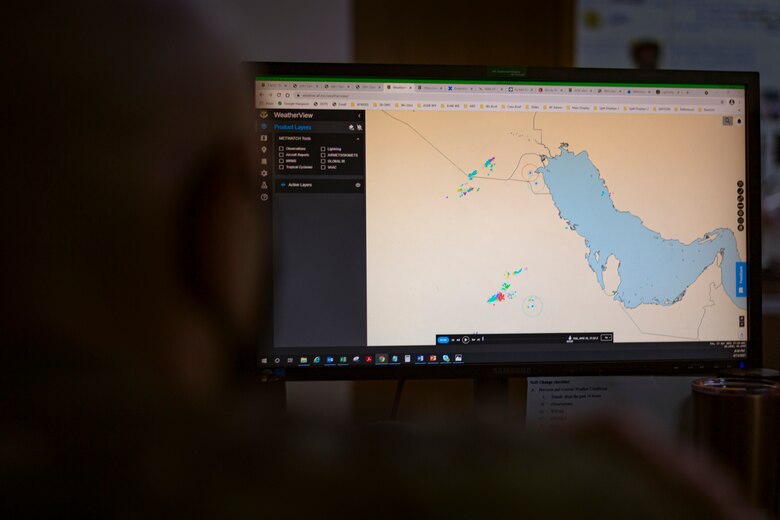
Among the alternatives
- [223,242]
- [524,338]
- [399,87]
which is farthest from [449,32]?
[223,242]

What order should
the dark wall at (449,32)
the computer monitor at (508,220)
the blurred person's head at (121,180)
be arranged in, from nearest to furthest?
the blurred person's head at (121,180)
the computer monitor at (508,220)
the dark wall at (449,32)

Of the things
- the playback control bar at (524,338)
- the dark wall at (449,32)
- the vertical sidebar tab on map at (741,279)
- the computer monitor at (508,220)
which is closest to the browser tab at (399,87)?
the computer monitor at (508,220)

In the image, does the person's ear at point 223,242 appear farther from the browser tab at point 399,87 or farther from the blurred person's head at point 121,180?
the browser tab at point 399,87

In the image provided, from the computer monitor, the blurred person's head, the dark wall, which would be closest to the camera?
the blurred person's head

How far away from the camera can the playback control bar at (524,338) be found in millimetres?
679

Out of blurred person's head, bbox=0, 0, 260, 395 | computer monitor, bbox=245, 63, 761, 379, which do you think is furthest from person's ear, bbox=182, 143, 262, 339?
computer monitor, bbox=245, 63, 761, 379

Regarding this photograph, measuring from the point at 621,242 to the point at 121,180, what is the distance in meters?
0.62

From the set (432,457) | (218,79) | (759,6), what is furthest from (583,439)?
(759,6)

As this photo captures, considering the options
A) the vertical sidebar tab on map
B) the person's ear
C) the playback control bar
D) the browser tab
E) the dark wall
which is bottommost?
the playback control bar

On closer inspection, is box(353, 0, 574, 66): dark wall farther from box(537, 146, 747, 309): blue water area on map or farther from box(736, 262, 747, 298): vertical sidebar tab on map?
box(736, 262, 747, 298): vertical sidebar tab on map

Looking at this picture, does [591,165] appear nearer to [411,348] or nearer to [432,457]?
[411,348]

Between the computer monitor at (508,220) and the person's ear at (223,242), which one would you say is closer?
the person's ear at (223,242)

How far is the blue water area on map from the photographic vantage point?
0.69 metres

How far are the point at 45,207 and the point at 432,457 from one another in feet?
0.41
